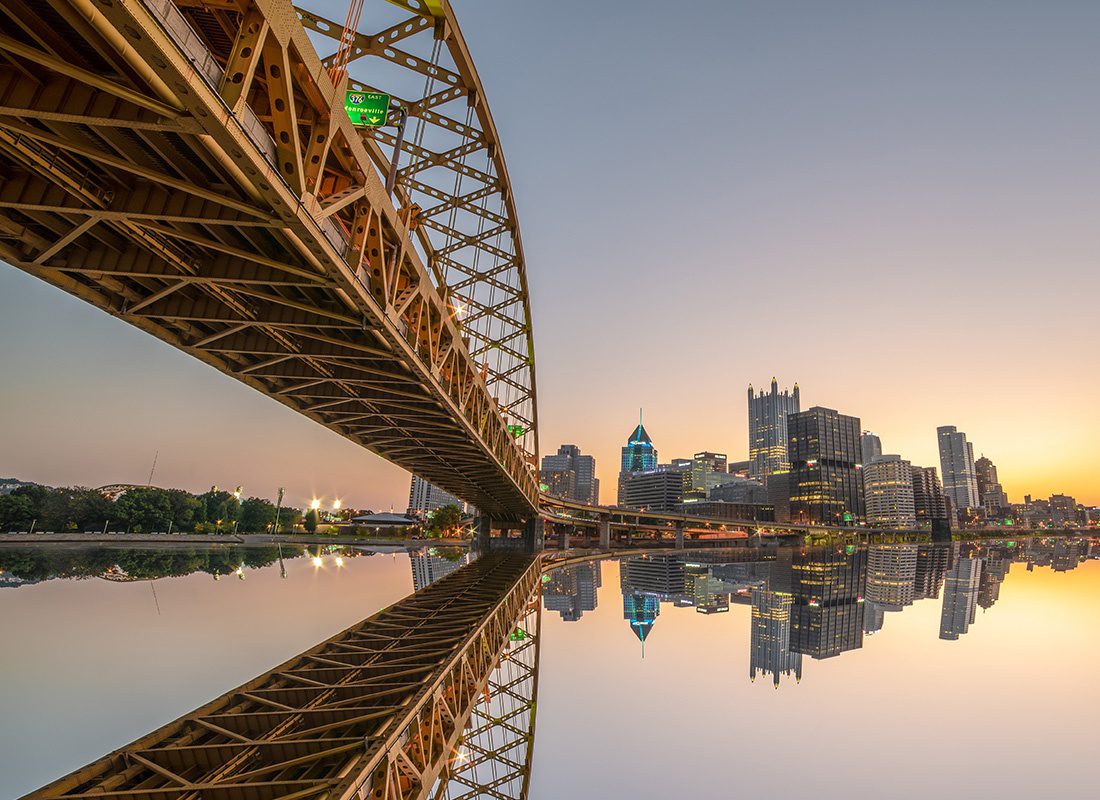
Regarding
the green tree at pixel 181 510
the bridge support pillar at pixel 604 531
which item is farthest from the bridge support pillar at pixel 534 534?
the green tree at pixel 181 510

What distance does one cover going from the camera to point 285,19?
9305 millimetres

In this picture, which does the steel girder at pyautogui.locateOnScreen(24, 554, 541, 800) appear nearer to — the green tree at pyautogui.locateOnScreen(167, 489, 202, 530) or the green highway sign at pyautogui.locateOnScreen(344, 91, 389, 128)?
the green highway sign at pyautogui.locateOnScreen(344, 91, 389, 128)

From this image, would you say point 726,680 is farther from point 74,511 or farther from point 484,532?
point 74,511

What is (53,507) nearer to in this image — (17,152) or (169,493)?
(169,493)

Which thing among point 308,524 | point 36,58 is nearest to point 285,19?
point 36,58

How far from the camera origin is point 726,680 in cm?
1059

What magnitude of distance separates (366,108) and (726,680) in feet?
54.4

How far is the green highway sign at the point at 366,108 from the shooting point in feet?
48.6

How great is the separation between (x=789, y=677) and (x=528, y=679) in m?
5.31

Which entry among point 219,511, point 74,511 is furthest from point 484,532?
point 219,511

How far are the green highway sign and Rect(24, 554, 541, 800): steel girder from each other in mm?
13463

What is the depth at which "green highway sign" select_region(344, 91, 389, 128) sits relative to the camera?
583 inches

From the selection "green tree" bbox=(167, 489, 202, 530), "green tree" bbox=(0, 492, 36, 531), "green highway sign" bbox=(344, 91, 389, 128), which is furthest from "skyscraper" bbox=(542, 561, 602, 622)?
"green tree" bbox=(0, 492, 36, 531)

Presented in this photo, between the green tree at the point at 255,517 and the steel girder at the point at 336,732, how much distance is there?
133105 millimetres
